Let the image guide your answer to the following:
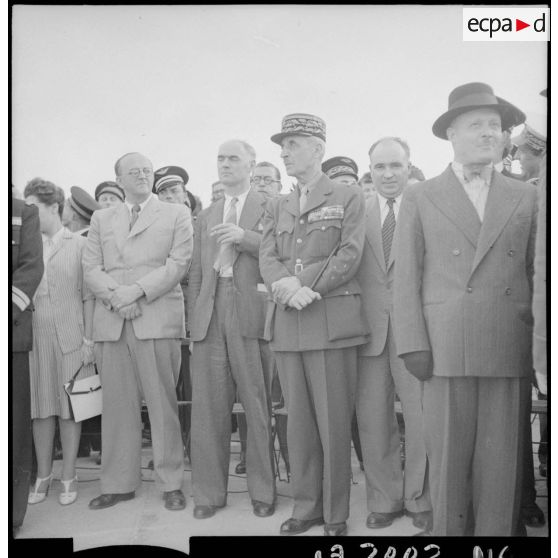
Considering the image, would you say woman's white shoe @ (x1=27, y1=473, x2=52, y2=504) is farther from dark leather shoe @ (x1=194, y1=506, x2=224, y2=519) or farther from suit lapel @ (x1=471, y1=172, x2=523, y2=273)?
suit lapel @ (x1=471, y1=172, x2=523, y2=273)

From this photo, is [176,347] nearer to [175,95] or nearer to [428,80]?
[175,95]

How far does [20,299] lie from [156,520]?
1423mm

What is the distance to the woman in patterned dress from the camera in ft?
12.5

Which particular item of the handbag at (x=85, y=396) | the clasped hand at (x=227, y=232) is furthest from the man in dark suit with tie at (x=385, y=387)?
the handbag at (x=85, y=396)

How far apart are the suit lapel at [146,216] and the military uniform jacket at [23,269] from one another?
54 cm

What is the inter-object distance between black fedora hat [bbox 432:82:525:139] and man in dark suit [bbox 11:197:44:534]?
225 cm

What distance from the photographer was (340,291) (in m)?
3.47

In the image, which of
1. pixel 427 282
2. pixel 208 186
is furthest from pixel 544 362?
pixel 208 186

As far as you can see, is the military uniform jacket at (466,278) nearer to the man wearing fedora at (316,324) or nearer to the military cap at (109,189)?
the man wearing fedora at (316,324)

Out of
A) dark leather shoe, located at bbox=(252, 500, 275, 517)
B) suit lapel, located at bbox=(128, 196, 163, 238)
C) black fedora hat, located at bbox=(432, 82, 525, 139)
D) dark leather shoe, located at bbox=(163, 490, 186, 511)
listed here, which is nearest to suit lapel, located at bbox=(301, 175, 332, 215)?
black fedora hat, located at bbox=(432, 82, 525, 139)

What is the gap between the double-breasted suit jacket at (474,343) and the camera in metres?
3.16

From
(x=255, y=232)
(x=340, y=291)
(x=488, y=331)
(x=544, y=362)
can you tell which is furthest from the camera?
(x=255, y=232)

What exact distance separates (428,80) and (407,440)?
1.93 m

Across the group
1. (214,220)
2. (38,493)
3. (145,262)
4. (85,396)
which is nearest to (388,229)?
(214,220)
